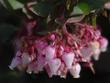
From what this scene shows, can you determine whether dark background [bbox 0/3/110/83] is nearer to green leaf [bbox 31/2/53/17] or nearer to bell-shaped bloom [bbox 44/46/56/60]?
green leaf [bbox 31/2/53/17]

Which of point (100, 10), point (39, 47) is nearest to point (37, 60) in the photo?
point (39, 47)

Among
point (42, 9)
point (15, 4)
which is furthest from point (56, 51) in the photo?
point (15, 4)

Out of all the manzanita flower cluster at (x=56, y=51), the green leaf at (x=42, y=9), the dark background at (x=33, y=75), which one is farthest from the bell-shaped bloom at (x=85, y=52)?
the dark background at (x=33, y=75)

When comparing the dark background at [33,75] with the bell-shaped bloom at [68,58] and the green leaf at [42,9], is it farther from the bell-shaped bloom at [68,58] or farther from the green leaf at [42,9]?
the bell-shaped bloom at [68,58]

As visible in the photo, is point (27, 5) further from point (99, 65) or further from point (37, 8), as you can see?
point (99, 65)

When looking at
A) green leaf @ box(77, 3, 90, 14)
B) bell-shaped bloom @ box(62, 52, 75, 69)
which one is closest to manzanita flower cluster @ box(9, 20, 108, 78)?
bell-shaped bloom @ box(62, 52, 75, 69)

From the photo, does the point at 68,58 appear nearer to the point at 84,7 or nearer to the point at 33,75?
the point at 84,7

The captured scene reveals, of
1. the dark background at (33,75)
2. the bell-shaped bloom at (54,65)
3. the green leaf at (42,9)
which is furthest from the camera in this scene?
the dark background at (33,75)
